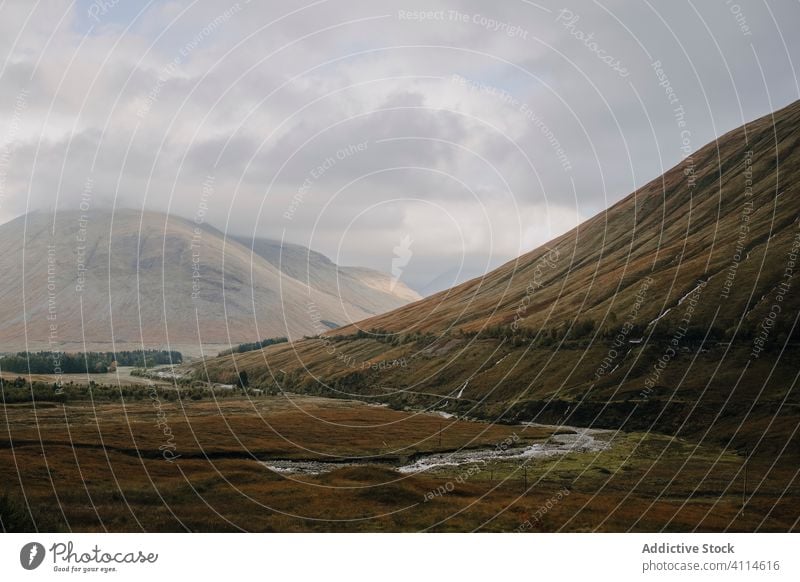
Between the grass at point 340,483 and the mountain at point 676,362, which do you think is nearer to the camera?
the grass at point 340,483

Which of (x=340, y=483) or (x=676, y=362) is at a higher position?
(x=676, y=362)

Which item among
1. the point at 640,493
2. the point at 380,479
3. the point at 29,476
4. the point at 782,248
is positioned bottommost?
the point at 640,493

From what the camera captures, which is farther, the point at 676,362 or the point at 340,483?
the point at 676,362

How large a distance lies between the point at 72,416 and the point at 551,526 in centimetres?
9337

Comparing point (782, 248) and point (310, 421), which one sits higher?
point (782, 248)

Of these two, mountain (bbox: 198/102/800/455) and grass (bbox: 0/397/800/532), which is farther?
mountain (bbox: 198/102/800/455)

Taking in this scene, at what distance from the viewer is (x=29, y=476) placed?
81.8 metres

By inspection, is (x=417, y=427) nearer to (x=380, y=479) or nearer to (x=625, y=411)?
(x=625, y=411)

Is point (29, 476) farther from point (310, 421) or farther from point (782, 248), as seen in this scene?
point (782, 248)
